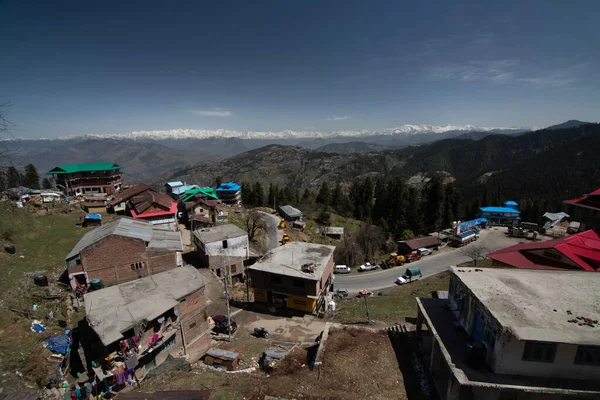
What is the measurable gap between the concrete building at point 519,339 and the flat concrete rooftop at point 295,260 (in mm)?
13025

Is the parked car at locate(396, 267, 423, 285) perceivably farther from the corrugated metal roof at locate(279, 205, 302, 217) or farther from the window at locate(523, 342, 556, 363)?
the corrugated metal roof at locate(279, 205, 302, 217)

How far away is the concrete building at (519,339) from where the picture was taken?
1252 cm

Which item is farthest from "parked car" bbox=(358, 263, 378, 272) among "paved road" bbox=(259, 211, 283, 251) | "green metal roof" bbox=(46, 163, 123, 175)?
"green metal roof" bbox=(46, 163, 123, 175)

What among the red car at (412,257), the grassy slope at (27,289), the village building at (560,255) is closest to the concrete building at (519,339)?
the village building at (560,255)

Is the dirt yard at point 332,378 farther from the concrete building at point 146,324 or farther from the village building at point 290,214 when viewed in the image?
the village building at point 290,214

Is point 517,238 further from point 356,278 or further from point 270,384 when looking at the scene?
point 270,384

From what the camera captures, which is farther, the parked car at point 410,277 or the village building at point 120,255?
the parked car at point 410,277

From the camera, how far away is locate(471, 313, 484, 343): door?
14.7 m

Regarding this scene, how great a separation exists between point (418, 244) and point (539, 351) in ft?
149

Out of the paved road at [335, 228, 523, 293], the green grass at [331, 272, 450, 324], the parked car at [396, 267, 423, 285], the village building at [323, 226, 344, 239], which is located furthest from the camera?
the village building at [323, 226, 344, 239]

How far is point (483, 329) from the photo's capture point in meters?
14.5

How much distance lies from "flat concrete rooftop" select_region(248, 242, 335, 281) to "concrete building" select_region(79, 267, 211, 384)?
316 inches

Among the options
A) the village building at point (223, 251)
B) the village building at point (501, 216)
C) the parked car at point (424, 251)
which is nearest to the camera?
the village building at point (223, 251)

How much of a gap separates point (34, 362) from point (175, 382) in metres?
8.66
